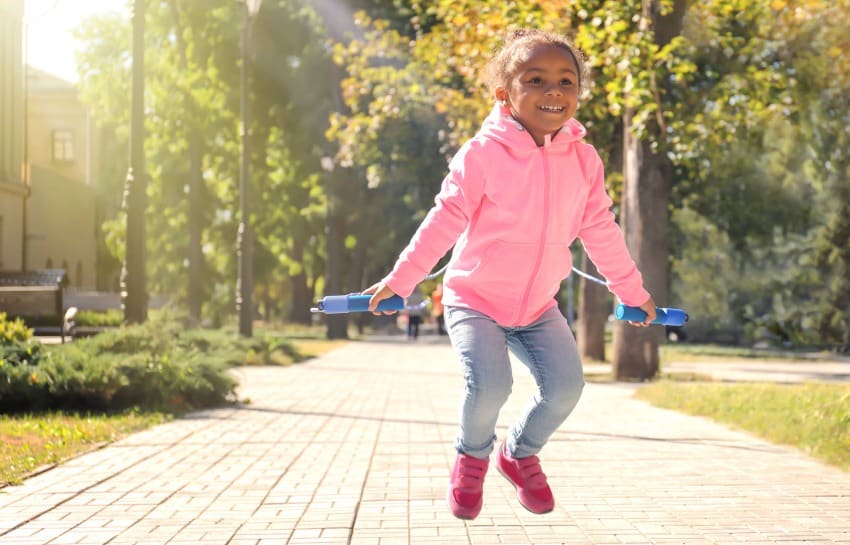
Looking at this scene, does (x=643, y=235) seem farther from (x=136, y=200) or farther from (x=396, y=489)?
(x=396, y=489)

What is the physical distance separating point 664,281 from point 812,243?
1828 centimetres

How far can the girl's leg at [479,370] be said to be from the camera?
188 inches

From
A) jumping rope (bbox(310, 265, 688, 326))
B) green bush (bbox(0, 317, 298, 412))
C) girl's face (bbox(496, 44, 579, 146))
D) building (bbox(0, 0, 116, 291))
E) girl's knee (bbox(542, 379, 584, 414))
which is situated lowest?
green bush (bbox(0, 317, 298, 412))

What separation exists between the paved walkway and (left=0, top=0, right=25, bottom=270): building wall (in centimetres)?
2242

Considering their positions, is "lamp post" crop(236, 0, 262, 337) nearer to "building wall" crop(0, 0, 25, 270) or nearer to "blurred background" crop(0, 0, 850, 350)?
"blurred background" crop(0, 0, 850, 350)

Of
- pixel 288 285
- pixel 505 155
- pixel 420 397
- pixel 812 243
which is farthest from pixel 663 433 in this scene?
pixel 288 285

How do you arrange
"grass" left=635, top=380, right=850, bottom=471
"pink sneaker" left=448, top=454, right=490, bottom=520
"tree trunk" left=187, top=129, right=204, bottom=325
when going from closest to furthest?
"pink sneaker" left=448, top=454, right=490, bottom=520 < "grass" left=635, top=380, right=850, bottom=471 < "tree trunk" left=187, top=129, right=204, bottom=325

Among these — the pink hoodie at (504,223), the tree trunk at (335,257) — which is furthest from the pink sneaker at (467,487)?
the tree trunk at (335,257)

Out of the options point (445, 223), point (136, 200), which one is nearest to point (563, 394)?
point (445, 223)

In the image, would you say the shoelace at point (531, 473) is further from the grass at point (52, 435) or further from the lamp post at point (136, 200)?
the lamp post at point (136, 200)

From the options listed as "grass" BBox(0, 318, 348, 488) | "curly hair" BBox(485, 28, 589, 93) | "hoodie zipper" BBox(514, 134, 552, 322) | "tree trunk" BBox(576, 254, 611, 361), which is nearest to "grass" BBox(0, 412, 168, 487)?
"grass" BBox(0, 318, 348, 488)

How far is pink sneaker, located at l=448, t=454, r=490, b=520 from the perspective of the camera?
15.9ft

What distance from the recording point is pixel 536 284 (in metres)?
4.87

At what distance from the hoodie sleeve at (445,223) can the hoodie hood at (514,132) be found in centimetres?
11
